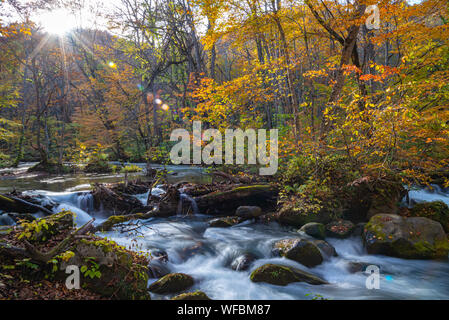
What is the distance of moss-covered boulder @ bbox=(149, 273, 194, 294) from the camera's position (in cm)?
385

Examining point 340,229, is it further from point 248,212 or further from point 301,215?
point 248,212

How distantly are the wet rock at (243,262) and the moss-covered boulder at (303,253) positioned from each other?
0.70 meters

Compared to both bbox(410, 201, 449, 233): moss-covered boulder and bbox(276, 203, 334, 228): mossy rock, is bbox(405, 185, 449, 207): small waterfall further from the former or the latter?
bbox(276, 203, 334, 228): mossy rock

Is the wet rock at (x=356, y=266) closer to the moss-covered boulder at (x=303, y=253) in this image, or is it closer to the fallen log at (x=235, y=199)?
the moss-covered boulder at (x=303, y=253)

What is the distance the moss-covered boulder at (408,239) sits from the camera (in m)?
5.11

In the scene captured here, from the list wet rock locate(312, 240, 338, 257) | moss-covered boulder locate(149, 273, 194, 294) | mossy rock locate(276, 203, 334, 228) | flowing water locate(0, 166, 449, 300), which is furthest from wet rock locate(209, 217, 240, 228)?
moss-covered boulder locate(149, 273, 194, 294)

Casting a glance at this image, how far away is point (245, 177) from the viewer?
918 centimetres

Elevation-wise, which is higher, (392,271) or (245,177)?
Result: (245,177)

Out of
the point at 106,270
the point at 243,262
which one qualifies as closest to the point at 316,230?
the point at 243,262

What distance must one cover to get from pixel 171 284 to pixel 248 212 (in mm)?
4111

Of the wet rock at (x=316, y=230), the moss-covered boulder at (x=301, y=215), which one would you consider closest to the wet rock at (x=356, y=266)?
the wet rock at (x=316, y=230)
